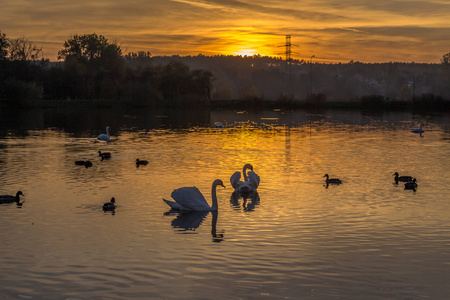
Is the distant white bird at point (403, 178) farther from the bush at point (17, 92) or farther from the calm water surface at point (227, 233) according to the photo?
the bush at point (17, 92)

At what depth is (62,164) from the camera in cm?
3575

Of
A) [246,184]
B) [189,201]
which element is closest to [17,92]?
[246,184]

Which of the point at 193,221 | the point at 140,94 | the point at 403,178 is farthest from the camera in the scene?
the point at 140,94

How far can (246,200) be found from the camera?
2419 centimetres

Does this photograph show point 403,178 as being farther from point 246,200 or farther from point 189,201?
point 189,201

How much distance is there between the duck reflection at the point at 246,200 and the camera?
22953 mm

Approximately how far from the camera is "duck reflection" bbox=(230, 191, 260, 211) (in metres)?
23.0

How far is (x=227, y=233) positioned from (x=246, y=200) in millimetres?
5586

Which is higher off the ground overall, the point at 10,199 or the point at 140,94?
the point at 140,94

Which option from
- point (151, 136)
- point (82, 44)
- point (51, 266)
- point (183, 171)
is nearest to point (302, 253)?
point (51, 266)

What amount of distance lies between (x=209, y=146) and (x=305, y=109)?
9567 centimetres

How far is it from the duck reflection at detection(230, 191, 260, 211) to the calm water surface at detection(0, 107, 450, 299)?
131 mm

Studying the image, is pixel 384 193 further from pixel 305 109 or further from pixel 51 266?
pixel 305 109

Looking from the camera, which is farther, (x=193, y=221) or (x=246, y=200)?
(x=246, y=200)
